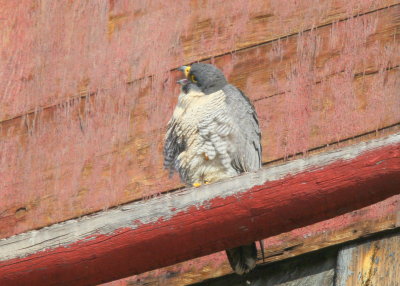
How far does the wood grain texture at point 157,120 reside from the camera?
3932 mm

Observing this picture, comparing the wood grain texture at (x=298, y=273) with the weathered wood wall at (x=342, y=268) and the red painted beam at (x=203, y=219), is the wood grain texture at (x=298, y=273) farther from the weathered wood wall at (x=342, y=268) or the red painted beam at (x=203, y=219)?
the red painted beam at (x=203, y=219)

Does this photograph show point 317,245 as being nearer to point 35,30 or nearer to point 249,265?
point 249,265

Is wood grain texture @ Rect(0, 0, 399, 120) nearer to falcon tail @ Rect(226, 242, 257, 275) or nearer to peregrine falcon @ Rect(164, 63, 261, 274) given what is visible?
peregrine falcon @ Rect(164, 63, 261, 274)

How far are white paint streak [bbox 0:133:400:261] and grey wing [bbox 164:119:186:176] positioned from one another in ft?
4.80

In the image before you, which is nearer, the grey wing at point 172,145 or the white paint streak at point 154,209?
the white paint streak at point 154,209

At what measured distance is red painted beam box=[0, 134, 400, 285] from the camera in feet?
8.14

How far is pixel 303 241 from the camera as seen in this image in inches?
141

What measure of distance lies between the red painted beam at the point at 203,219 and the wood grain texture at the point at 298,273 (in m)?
0.95

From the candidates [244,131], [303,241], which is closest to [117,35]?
[244,131]

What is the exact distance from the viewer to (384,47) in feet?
13.1

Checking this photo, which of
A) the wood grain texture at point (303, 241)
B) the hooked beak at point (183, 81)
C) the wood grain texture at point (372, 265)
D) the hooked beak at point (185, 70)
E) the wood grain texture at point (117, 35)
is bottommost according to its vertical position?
the wood grain texture at point (372, 265)

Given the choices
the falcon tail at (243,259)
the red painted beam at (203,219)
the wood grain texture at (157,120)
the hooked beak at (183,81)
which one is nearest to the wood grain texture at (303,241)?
the falcon tail at (243,259)

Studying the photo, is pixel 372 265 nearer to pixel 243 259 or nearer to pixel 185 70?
pixel 243 259

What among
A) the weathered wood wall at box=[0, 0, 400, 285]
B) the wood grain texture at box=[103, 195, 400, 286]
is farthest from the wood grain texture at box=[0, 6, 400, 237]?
the wood grain texture at box=[103, 195, 400, 286]
